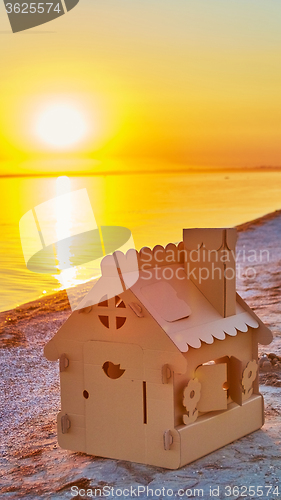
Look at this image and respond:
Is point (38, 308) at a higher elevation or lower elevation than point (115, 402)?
lower

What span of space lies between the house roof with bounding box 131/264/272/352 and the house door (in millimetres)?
315

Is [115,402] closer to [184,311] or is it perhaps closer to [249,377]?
Answer: [184,311]

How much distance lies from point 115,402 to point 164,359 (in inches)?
22.6

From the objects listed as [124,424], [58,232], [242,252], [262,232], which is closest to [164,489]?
[124,424]

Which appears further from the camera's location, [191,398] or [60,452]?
[60,452]

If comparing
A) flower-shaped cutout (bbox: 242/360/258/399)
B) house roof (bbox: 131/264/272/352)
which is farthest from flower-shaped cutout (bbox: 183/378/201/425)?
flower-shaped cutout (bbox: 242/360/258/399)

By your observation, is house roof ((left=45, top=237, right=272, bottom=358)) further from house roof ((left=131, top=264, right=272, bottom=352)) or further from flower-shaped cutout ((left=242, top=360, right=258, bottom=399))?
flower-shaped cutout ((left=242, top=360, right=258, bottom=399))

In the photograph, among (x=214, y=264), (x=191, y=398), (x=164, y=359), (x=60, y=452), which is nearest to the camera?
(x=164, y=359)

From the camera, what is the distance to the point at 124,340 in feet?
13.5

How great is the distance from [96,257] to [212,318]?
1330cm

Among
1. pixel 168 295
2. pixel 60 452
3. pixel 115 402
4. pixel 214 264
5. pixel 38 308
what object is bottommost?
pixel 60 452

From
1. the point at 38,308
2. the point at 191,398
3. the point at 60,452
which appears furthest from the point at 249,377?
the point at 38,308

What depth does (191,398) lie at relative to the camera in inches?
161

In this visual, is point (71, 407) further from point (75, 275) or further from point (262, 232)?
point (262, 232)
